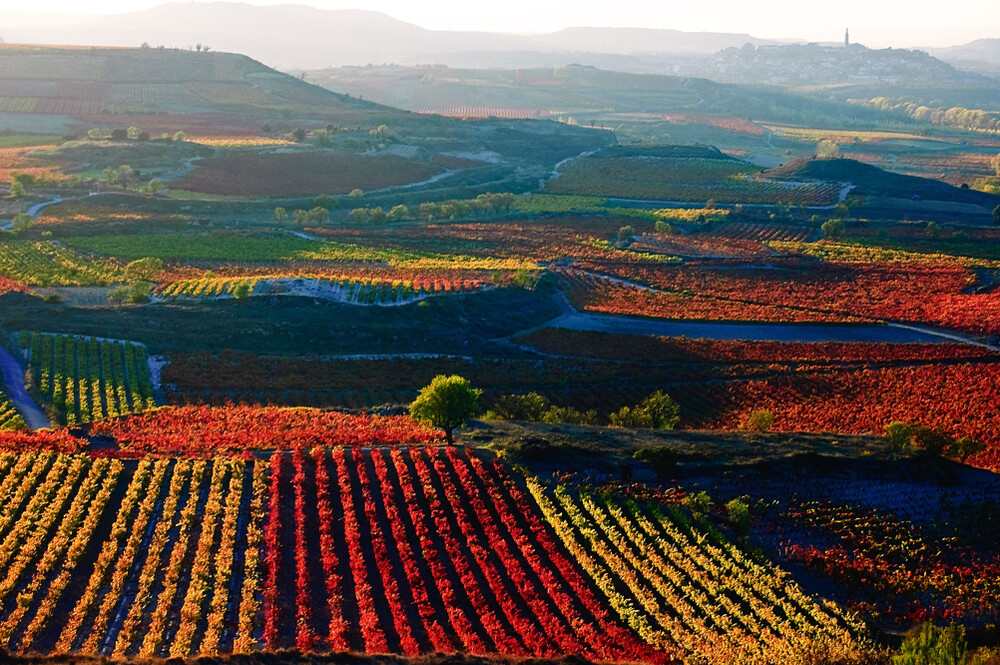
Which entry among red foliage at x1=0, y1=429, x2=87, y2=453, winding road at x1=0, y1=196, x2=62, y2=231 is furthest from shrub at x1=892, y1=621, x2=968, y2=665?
winding road at x1=0, y1=196, x2=62, y2=231

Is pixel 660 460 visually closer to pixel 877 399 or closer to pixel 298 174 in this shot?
pixel 877 399

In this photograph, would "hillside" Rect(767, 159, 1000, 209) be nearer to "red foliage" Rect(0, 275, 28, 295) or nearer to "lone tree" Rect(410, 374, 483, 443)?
"lone tree" Rect(410, 374, 483, 443)

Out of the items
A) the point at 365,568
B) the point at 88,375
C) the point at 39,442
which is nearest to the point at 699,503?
the point at 365,568

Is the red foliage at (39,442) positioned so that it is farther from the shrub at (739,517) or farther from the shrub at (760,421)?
the shrub at (760,421)

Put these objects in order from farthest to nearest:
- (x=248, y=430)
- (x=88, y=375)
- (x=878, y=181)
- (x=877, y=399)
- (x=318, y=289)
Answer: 1. (x=878, y=181)
2. (x=318, y=289)
3. (x=877, y=399)
4. (x=88, y=375)
5. (x=248, y=430)

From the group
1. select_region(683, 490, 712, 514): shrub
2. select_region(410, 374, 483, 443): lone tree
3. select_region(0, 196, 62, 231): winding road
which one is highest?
select_region(0, 196, 62, 231): winding road

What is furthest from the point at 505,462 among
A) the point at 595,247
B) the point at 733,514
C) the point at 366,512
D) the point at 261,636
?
the point at 595,247
